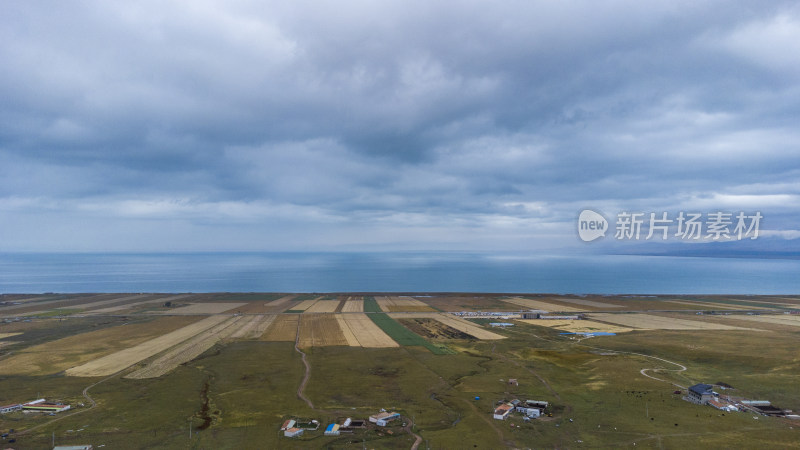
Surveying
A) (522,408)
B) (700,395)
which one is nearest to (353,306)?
(522,408)

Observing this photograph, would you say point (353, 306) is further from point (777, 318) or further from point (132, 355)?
point (777, 318)

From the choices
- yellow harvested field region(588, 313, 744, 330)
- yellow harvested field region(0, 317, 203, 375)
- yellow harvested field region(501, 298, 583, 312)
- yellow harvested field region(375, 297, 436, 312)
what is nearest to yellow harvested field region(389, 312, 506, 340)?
yellow harvested field region(375, 297, 436, 312)

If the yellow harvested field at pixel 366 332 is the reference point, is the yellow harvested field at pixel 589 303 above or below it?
below

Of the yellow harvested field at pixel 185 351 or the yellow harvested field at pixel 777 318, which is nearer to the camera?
the yellow harvested field at pixel 185 351

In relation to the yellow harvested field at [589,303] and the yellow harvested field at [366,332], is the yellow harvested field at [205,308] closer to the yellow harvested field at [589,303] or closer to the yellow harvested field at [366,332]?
the yellow harvested field at [366,332]

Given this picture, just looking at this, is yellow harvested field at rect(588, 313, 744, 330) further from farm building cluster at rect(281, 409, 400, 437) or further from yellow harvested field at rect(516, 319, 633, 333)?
farm building cluster at rect(281, 409, 400, 437)

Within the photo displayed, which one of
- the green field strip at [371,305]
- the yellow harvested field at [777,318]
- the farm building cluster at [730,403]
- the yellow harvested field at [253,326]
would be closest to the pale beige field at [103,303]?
the yellow harvested field at [253,326]
